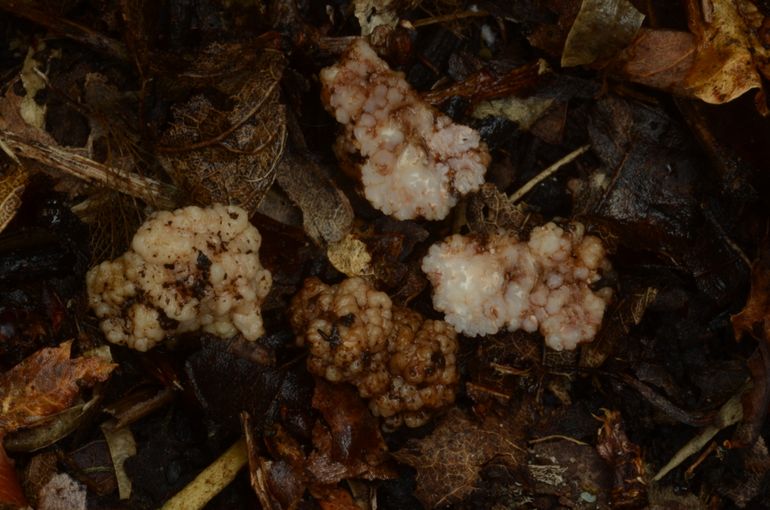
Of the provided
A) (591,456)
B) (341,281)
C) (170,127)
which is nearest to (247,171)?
(170,127)

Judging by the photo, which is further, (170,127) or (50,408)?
(170,127)

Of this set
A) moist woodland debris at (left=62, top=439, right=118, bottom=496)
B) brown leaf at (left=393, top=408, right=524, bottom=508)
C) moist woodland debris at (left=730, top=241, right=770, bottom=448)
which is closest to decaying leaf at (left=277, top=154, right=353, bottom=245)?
brown leaf at (left=393, top=408, right=524, bottom=508)

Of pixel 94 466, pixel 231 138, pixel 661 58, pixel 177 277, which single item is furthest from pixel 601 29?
pixel 94 466

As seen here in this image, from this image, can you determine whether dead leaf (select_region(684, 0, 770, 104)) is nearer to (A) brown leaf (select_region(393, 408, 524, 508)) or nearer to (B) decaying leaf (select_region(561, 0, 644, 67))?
(B) decaying leaf (select_region(561, 0, 644, 67))

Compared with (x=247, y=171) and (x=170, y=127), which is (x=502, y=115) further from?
(x=170, y=127)

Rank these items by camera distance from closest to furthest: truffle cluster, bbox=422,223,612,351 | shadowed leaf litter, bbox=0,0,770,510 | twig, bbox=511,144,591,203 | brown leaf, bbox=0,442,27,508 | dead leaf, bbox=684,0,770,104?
brown leaf, bbox=0,442,27,508, dead leaf, bbox=684,0,770,104, shadowed leaf litter, bbox=0,0,770,510, truffle cluster, bbox=422,223,612,351, twig, bbox=511,144,591,203

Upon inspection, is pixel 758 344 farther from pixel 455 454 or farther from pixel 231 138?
pixel 231 138
